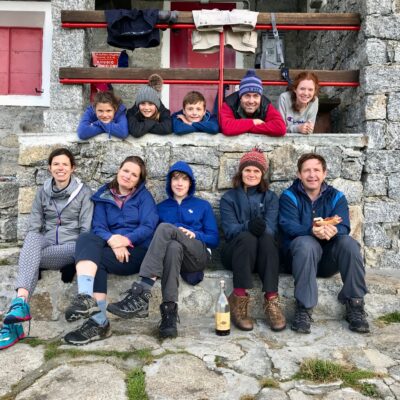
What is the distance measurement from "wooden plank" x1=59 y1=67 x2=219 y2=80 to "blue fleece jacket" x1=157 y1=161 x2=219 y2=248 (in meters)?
1.23

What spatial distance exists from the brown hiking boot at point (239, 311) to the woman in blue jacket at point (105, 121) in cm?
174

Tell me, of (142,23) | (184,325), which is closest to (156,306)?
(184,325)

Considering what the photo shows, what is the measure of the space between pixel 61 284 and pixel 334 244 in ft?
6.85

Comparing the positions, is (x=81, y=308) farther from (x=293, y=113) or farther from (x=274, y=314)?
(x=293, y=113)

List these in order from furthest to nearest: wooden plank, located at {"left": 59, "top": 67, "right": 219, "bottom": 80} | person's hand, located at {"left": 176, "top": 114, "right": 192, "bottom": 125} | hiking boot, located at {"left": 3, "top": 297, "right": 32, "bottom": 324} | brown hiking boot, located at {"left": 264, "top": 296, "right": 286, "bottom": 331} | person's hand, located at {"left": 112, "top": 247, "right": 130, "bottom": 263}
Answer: wooden plank, located at {"left": 59, "top": 67, "right": 219, "bottom": 80} < person's hand, located at {"left": 176, "top": 114, "right": 192, "bottom": 125} < person's hand, located at {"left": 112, "top": 247, "right": 130, "bottom": 263} < brown hiking boot, located at {"left": 264, "top": 296, "right": 286, "bottom": 331} < hiking boot, located at {"left": 3, "top": 297, "right": 32, "bottom": 324}

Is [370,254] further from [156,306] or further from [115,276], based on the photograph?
[115,276]

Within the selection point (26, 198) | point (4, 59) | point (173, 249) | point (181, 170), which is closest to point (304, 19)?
point (181, 170)

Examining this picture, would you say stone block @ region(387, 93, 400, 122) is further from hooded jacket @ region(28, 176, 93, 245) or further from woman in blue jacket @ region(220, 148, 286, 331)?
hooded jacket @ region(28, 176, 93, 245)

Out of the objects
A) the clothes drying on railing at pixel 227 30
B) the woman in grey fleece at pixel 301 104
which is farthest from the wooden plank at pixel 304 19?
the woman in grey fleece at pixel 301 104

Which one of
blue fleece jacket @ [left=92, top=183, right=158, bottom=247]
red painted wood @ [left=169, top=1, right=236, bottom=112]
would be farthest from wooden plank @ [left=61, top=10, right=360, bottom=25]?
red painted wood @ [left=169, top=1, right=236, bottom=112]

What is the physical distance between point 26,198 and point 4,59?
3602 mm

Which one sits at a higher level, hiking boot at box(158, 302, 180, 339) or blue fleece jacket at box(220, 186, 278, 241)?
blue fleece jacket at box(220, 186, 278, 241)

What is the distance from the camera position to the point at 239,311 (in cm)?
311

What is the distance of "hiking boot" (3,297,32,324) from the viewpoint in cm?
272
